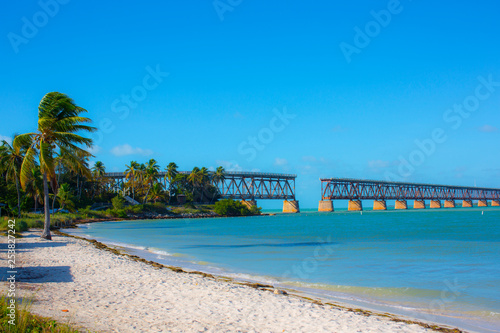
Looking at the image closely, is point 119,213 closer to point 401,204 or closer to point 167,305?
point 167,305

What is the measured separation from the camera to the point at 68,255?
16.5 m

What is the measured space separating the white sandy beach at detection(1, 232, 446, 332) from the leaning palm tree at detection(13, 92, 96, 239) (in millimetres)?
8799

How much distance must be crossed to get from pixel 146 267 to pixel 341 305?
7.93m

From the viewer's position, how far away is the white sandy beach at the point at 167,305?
751 cm

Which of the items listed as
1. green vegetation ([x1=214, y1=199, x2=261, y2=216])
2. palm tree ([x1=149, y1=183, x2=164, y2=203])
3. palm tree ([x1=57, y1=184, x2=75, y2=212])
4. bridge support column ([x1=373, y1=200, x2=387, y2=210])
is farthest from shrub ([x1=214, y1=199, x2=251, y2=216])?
bridge support column ([x1=373, y1=200, x2=387, y2=210])

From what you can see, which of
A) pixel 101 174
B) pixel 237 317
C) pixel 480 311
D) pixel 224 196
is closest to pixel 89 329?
pixel 237 317

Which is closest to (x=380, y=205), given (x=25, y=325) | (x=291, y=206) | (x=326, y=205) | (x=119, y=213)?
(x=326, y=205)

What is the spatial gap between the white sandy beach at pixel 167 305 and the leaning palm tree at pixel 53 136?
8.80 metres

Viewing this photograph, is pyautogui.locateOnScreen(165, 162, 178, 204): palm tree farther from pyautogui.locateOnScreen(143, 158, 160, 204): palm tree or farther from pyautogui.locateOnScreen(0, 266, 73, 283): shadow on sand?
pyautogui.locateOnScreen(0, 266, 73, 283): shadow on sand

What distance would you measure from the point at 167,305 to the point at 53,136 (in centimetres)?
1627

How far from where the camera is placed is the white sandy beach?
24.6 feet

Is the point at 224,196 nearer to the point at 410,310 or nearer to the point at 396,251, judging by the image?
the point at 396,251

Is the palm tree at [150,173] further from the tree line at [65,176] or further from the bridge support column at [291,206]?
the bridge support column at [291,206]

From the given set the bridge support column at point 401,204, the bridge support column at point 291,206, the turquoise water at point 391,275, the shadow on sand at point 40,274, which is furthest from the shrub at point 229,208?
the bridge support column at point 401,204
